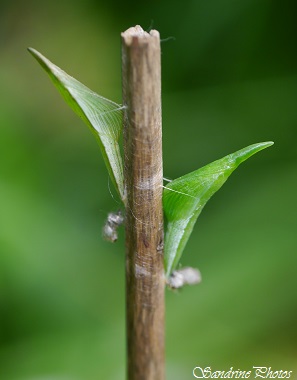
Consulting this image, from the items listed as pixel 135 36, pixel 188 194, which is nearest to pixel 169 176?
pixel 188 194

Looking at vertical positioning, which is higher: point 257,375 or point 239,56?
point 239,56

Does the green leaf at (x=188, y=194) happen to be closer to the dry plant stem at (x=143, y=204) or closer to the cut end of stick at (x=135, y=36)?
the dry plant stem at (x=143, y=204)

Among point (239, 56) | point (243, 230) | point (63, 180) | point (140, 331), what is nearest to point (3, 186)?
point (63, 180)

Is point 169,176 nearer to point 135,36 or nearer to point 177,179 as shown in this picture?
point 177,179

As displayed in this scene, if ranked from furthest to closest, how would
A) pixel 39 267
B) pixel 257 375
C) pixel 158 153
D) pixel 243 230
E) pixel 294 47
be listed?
pixel 294 47, pixel 243 230, pixel 39 267, pixel 257 375, pixel 158 153

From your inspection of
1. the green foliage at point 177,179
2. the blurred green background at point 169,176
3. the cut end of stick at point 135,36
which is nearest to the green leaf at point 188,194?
the green foliage at point 177,179

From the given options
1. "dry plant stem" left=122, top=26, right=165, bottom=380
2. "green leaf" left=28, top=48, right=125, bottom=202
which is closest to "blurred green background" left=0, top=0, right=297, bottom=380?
"dry plant stem" left=122, top=26, right=165, bottom=380

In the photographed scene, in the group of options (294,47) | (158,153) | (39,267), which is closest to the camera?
(158,153)

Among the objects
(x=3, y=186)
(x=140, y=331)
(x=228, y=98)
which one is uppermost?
(x=228, y=98)

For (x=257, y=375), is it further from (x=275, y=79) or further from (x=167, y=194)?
(x=275, y=79)
